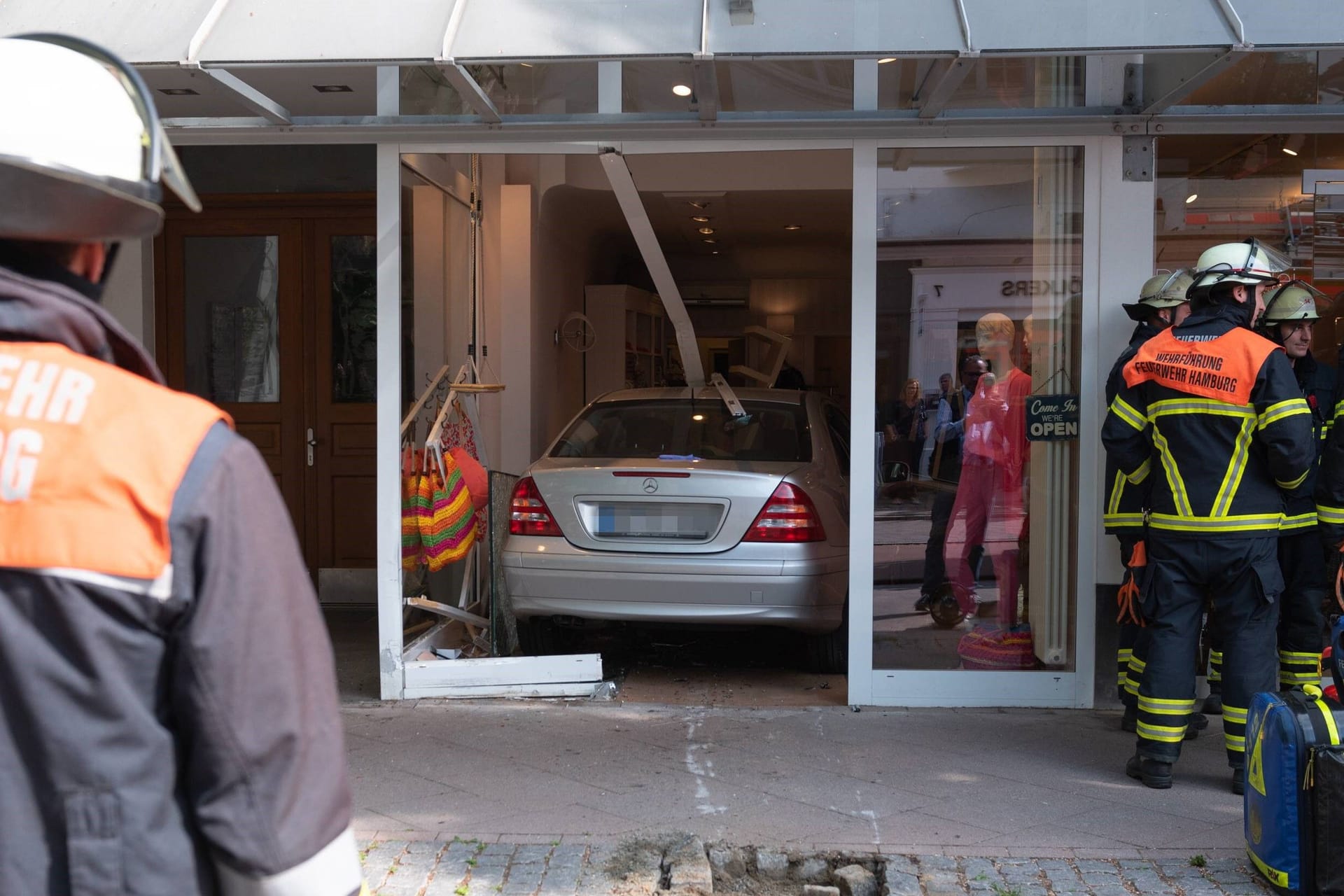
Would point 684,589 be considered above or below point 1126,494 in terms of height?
below

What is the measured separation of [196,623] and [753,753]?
13.1 ft

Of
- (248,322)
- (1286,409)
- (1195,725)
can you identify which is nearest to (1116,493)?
(1286,409)

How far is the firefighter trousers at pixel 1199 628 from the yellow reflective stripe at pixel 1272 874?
80 cm

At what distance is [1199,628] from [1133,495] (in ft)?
2.32

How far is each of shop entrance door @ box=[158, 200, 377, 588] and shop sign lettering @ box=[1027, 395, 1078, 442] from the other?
15.3 ft

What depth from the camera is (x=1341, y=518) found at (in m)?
4.75

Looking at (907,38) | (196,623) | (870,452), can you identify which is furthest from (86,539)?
(870,452)

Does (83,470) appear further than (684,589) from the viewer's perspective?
No

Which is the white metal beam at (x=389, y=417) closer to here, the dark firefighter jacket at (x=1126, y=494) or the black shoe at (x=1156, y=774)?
the dark firefighter jacket at (x=1126, y=494)

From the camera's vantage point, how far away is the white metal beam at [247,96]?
470 centimetres

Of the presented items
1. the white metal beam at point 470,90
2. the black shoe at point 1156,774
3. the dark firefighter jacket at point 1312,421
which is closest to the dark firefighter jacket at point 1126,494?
the dark firefighter jacket at point 1312,421

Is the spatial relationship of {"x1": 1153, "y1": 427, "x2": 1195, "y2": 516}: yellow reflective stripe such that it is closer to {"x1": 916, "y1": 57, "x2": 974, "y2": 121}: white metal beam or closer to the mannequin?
the mannequin

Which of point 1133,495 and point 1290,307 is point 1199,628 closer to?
point 1133,495

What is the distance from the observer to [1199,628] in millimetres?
4668
